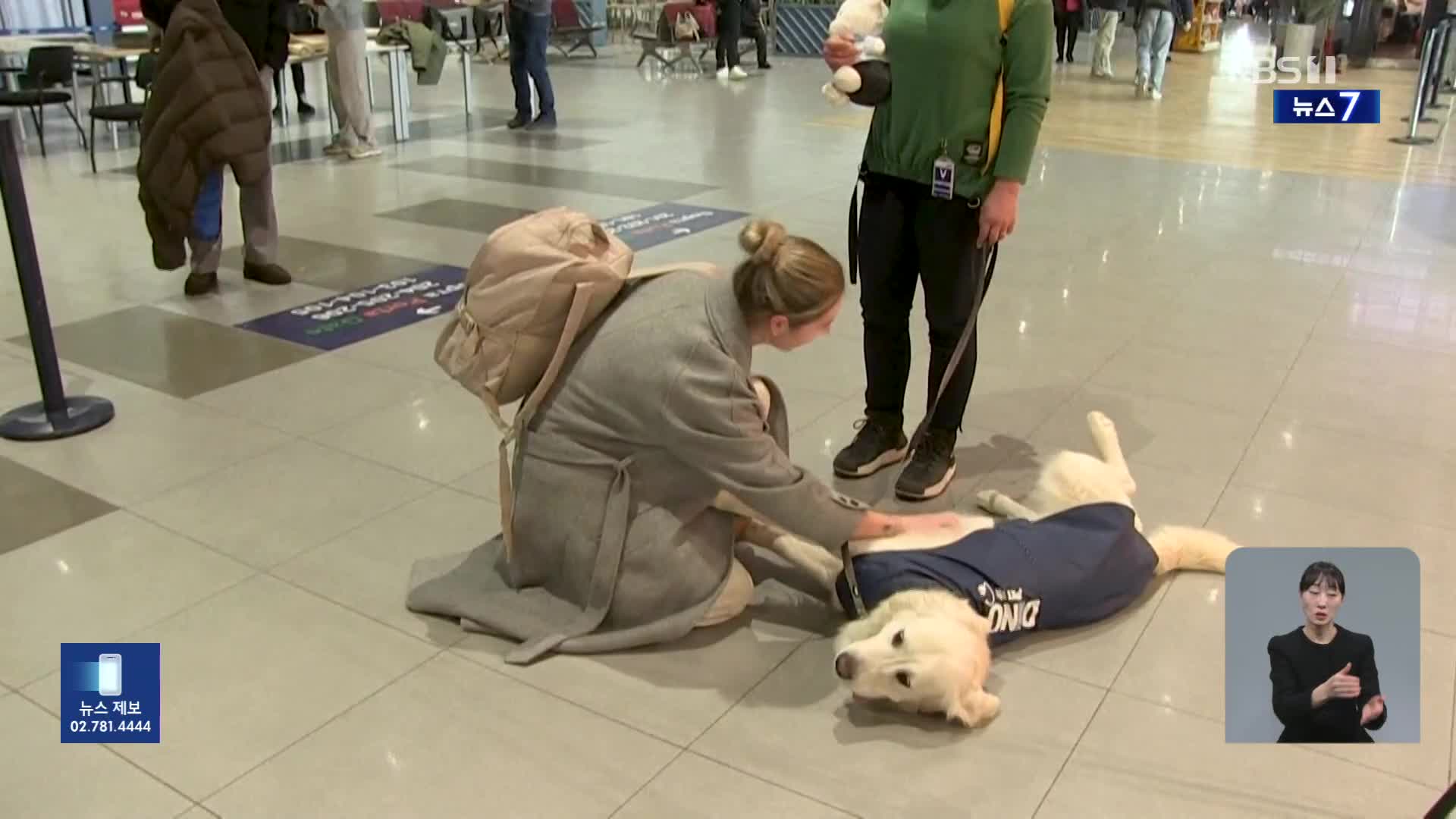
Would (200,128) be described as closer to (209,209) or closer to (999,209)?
(209,209)

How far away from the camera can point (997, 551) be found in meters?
2.29

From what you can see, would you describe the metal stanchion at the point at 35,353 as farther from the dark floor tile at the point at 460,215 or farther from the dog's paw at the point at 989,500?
the dark floor tile at the point at 460,215

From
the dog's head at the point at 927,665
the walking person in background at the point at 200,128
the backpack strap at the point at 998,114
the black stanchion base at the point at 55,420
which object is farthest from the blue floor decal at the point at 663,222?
the dog's head at the point at 927,665

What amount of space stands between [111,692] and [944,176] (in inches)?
80.0

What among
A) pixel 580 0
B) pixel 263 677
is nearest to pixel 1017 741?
pixel 263 677

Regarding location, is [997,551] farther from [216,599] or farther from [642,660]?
[216,599]

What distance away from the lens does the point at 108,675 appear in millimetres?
2189

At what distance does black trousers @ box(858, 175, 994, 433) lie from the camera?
2.79 metres

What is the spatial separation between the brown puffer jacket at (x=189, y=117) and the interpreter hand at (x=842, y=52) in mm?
2584

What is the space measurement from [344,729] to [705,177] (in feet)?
18.1

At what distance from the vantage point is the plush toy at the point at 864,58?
2744 mm

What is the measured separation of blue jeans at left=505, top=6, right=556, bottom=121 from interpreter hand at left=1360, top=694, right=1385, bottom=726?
836cm

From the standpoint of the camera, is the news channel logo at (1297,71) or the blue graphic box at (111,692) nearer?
the blue graphic box at (111,692)

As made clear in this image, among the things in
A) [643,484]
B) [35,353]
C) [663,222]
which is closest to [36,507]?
[35,353]
